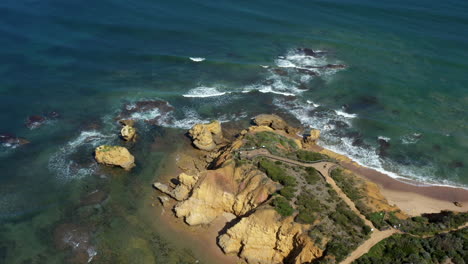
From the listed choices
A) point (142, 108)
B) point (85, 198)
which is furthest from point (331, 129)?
point (85, 198)

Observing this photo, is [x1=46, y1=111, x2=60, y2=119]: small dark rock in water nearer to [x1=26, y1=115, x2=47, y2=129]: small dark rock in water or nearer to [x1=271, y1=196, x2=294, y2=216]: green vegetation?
[x1=26, y1=115, x2=47, y2=129]: small dark rock in water

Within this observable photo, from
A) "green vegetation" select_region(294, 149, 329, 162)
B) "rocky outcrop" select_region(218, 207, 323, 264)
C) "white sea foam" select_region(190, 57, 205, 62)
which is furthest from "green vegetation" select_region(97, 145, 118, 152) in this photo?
"white sea foam" select_region(190, 57, 205, 62)

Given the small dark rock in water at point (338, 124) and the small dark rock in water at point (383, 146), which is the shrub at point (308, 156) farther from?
the small dark rock in water at point (338, 124)

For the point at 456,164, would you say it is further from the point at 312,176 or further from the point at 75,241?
the point at 75,241

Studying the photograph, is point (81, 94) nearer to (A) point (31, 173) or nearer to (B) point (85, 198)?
(A) point (31, 173)

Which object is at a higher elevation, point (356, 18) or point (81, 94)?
point (356, 18)

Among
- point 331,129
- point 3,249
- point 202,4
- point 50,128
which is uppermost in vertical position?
point 202,4

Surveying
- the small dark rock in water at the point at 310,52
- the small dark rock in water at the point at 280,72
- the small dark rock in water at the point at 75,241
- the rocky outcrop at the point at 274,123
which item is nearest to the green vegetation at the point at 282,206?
the rocky outcrop at the point at 274,123
